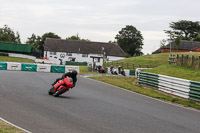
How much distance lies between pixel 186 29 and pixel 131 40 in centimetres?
2084

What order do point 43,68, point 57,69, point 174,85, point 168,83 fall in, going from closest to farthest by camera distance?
point 174,85
point 168,83
point 43,68
point 57,69

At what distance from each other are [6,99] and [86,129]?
4.86 meters

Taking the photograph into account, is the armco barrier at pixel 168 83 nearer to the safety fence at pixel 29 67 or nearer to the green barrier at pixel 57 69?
the green barrier at pixel 57 69

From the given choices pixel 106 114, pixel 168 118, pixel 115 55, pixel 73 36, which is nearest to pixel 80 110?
pixel 106 114

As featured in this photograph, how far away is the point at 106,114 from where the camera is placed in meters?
9.91

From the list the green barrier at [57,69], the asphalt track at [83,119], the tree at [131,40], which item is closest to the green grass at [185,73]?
the asphalt track at [83,119]

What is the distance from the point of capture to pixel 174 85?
58.5ft

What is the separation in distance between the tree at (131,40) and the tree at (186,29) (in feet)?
47.3

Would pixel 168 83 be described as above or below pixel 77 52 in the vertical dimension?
below

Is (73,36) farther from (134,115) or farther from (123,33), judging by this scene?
(134,115)

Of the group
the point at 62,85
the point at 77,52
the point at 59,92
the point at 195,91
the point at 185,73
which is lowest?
the point at 195,91

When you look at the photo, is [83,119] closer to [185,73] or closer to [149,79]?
[149,79]

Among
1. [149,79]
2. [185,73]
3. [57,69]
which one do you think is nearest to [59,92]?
[149,79]

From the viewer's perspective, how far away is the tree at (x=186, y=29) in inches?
3684
